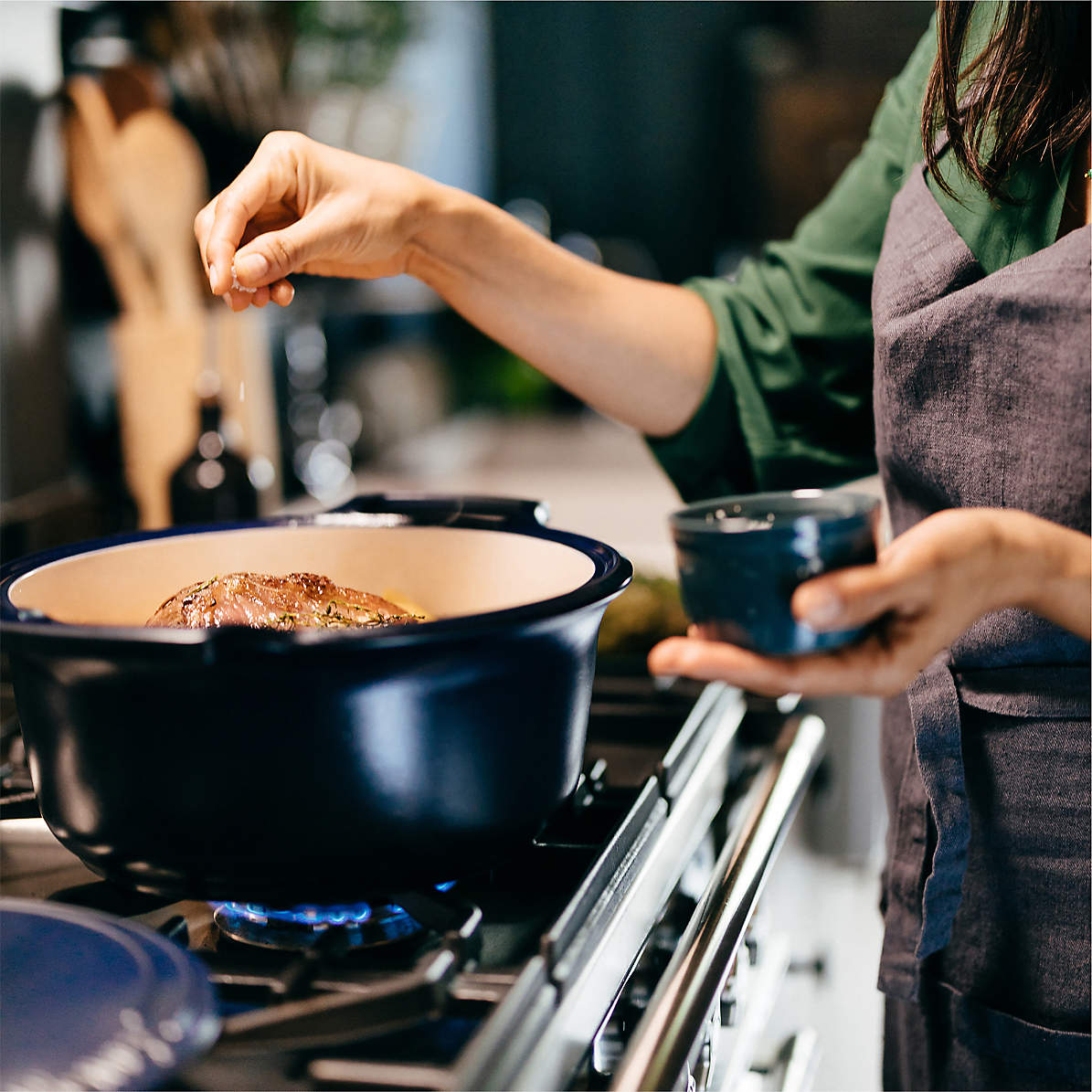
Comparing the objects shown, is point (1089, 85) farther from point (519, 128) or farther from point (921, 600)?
point (519, 128)

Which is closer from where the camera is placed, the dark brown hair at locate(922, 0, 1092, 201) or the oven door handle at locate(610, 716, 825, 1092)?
the oven door handle at locate(610, 716, 825, 1092)

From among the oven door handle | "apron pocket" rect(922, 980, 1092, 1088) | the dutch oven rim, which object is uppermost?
the dutch oven rim

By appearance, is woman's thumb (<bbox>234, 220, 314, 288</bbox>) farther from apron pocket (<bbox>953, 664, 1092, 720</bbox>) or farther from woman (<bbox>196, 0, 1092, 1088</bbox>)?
apron pocket (<bbox>953, 664, 1092, 720</bbox>)

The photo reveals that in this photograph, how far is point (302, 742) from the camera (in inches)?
21.9

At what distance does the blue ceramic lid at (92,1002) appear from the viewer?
1.43ft

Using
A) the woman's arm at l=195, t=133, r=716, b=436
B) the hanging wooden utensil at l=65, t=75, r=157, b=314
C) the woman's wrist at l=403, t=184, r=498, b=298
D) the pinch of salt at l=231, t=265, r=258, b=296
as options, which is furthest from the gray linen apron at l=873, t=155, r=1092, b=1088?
the hanging wooden utensil at l=65, t=75, r=157, b=314

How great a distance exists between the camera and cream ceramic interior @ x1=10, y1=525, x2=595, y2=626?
0.78 m

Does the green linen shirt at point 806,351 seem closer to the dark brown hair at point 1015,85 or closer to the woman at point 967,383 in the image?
the woman at point 967,383

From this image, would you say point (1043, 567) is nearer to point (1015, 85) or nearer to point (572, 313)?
point (1015, 85)

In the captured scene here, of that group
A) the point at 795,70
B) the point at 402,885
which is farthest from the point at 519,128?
the point at 402,885

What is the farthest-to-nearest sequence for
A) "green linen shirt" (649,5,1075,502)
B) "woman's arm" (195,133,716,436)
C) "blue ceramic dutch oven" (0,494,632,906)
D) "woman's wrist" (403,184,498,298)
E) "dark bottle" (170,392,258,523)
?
1. "dark bottle" (170,392,258,523)
2. "green linen shirt" (649,5,1075,502)
3. "woman's wrist" (403,184,498,298)
4. "woman's arm" (195,133,716,436)
5. "blue ceramic dutch oven" (0,494,632,906)

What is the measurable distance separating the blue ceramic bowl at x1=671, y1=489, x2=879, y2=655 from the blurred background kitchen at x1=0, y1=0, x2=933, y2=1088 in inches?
→ 33.4

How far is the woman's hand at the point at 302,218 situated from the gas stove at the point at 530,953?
0.39m

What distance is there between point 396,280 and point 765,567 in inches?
110
